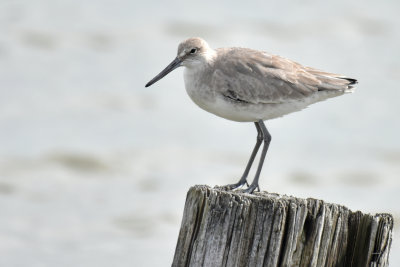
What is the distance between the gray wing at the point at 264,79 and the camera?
26.5ft

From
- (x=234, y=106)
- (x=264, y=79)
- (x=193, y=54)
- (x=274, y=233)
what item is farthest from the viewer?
(x=193, y=54)

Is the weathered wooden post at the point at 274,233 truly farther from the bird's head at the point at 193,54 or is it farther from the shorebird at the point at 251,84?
the bird's head at the point at 193,54

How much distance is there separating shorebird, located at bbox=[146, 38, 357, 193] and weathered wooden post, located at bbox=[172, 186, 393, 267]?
2.05 meters

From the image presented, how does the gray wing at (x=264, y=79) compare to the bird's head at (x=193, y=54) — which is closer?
the gray wing at (x=264, y=79)

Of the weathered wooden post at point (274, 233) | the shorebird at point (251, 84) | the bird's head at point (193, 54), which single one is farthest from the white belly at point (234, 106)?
the weathered wooden post at point (274, 233)

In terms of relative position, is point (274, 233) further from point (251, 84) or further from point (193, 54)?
point (193, 54)

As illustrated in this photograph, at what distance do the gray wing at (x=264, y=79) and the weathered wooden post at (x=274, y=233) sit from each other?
2.36m

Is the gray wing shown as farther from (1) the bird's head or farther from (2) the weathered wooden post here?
(2) the weathered wooden post


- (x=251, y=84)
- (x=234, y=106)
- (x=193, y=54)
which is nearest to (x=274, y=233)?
(x=234, y=106)

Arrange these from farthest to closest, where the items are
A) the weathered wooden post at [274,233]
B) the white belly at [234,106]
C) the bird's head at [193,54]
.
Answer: the bird's head at [193,54]
the white belly at [234,106]
the weathered wooden post at [274,233]

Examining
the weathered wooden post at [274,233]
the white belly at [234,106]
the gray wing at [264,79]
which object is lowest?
the weathered wooden post at [274,233]

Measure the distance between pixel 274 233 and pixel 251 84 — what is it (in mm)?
2749

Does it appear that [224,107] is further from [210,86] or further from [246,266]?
[246,266]

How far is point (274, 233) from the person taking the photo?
5668 mm
